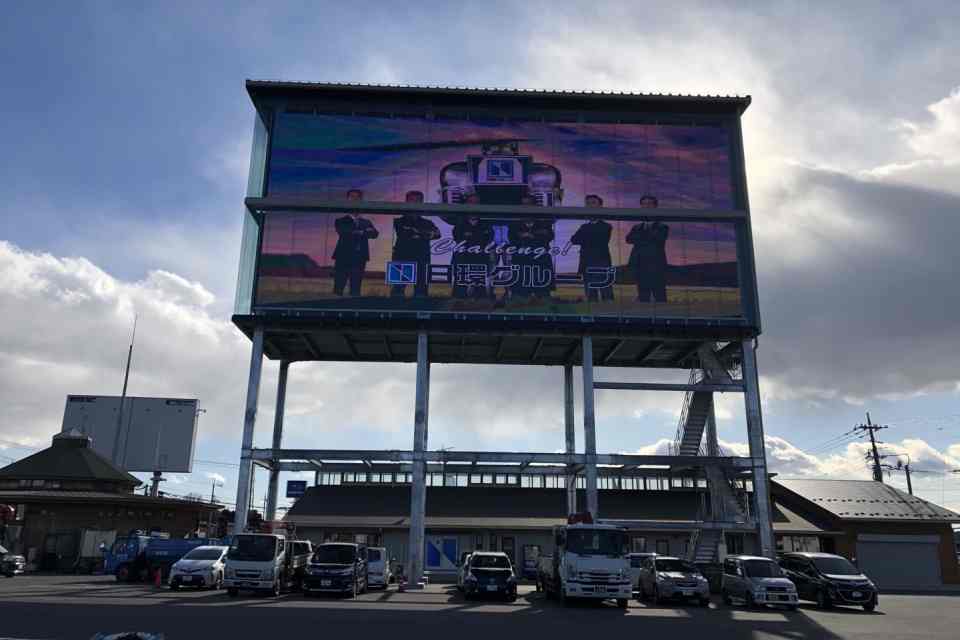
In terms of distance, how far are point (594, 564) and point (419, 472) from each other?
15.0 metres

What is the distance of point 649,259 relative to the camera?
41.3 metres

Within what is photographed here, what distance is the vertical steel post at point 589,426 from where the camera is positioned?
3878cm

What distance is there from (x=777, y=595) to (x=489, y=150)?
27262mm

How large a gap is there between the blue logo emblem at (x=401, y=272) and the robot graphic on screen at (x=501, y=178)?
14.4ft

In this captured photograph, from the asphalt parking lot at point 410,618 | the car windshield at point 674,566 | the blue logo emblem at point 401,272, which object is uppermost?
the blue logo emblem at point 401,272

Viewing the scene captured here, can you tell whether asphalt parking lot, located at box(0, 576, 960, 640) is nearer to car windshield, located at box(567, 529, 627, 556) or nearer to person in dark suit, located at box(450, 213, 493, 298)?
car windshield, located at box(567, 529, 627, 556)

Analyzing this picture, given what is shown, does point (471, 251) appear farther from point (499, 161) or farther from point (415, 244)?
point (499, 161)

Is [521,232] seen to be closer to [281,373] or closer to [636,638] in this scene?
[281,373]

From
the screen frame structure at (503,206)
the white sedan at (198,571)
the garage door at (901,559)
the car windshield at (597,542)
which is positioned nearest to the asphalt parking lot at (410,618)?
the car windshield at (597,542)

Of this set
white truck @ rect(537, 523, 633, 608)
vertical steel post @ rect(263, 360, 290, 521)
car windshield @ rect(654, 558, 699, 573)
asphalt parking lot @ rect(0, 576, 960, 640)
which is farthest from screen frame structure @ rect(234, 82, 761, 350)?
white truck @ rect(537, 523, 633, 608)

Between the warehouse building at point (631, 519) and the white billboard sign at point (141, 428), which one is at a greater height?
the white billboard sign at point (141, 428)

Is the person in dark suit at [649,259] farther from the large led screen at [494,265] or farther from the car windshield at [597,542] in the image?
the car windshield at [597,542]

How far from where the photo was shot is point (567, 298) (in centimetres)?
4066

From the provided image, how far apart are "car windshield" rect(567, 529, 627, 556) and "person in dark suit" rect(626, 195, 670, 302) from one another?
17.0 m
